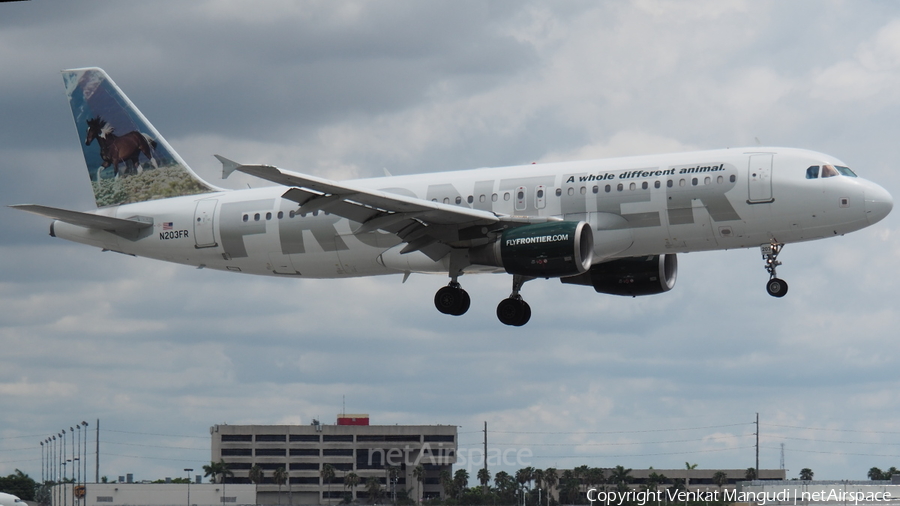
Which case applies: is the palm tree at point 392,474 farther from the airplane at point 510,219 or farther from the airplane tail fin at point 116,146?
the airplane at point 510,219

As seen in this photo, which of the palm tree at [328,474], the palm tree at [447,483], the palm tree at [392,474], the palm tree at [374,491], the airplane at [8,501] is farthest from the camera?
the palm tree at [328,474]

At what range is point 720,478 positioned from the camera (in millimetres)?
179625

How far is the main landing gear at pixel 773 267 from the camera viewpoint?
4581 centimetres

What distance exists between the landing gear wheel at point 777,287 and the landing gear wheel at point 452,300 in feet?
40.0

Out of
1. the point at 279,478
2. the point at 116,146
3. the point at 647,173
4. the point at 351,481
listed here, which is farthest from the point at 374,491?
the point at 647,173

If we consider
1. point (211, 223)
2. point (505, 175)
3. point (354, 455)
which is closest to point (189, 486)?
point (354, 455)

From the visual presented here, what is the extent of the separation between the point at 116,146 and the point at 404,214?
20.1 metres

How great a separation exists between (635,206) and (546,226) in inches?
130

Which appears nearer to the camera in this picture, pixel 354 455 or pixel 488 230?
pixel 488 230

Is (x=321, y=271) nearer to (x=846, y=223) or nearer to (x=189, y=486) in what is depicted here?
(x=846, y=223)

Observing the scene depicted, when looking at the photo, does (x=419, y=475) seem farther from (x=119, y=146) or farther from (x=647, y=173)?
(x=647, y=173)

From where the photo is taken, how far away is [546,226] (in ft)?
149

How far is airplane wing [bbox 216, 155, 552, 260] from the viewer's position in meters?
43.8

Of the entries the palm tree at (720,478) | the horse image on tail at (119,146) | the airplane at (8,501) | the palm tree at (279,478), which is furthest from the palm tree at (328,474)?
the horse image on tail at (119,146)
